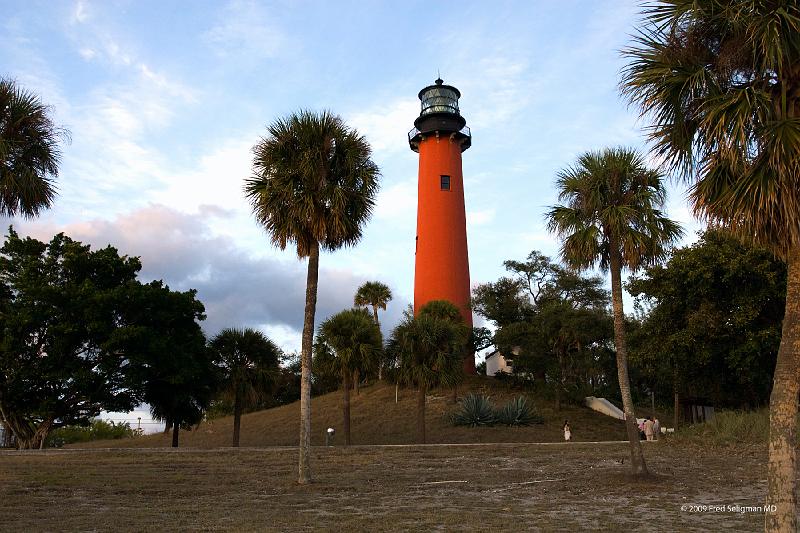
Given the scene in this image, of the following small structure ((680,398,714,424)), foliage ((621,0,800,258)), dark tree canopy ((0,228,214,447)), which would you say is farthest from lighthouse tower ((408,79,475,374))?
foliage ((621,0,800,258))

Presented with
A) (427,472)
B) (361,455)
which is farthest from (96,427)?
(427,472)

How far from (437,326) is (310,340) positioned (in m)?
15.7

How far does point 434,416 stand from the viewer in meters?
37.4

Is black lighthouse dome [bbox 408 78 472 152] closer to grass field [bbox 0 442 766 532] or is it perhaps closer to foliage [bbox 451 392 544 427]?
foliage [bbox 451 392 544 427]

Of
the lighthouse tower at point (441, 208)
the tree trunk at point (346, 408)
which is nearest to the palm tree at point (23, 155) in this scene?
the tree trunk at point (346, 408)

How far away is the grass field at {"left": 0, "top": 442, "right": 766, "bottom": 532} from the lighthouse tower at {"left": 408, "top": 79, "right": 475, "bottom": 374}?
24.0 meters

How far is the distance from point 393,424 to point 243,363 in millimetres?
10509

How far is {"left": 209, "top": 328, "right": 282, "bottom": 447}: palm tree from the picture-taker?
98.6 ft

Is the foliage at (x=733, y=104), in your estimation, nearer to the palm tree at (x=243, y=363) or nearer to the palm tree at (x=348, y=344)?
the palm tree at (x=348, y=344)

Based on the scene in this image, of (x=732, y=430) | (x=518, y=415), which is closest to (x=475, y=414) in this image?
(x=518, y=415)

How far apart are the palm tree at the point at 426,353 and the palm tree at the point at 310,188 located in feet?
47.7

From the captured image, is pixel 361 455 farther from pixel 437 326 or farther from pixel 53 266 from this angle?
pixel 53 266

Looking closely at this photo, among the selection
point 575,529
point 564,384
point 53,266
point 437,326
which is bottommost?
point 575,529

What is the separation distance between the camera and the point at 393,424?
36.7m
